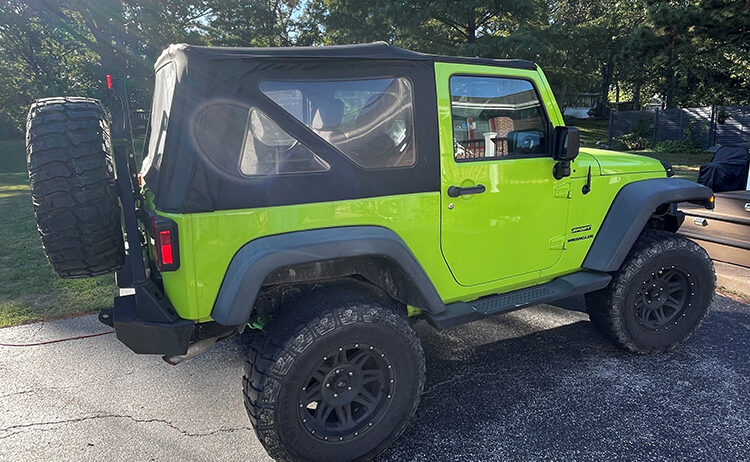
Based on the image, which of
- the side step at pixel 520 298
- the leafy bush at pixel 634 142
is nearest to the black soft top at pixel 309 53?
the side step at pixel 520 298

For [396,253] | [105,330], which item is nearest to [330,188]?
[396,253]

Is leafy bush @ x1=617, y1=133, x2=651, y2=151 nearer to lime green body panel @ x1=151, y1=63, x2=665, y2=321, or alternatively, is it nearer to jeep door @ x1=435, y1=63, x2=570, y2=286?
lime green body panel @ x1=151, y1=63, x2=665, y2=321

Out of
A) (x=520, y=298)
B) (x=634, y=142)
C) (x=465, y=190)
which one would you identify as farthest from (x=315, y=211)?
(x=634, y=142)

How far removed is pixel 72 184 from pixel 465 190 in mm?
1950

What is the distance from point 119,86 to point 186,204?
0.87m

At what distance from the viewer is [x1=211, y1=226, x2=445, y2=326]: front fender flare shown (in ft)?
6.98

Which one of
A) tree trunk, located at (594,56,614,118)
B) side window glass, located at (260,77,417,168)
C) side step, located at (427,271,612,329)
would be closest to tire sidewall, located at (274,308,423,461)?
side step, located at (427,271,612,329)

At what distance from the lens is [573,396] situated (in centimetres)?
301

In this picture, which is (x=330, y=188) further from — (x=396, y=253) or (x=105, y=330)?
(x=105, y=330)

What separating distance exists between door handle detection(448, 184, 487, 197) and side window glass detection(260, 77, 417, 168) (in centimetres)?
29

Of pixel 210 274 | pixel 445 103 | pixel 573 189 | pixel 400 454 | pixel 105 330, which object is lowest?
pixel 400 454

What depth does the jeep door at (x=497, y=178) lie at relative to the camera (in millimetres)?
2664

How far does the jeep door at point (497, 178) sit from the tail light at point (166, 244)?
137cm

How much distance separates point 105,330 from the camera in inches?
159
